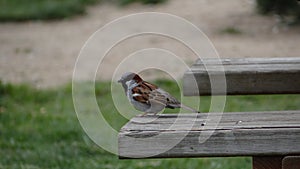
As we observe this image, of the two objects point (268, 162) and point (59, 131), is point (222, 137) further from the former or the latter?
point (59, 131)

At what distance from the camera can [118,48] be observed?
945 centimetres

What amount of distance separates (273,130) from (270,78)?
100 cm

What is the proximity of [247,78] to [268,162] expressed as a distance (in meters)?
0.91

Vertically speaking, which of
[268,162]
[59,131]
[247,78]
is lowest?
[59,131]

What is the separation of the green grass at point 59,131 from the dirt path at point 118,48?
2.45ft

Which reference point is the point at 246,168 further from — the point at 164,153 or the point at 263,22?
the point at 263,22

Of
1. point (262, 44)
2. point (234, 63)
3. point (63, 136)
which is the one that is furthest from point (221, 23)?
point (234, 63)

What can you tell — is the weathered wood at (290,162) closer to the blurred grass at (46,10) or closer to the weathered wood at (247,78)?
the weathered wood at (247,78)

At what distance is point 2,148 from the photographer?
5754 millimetres

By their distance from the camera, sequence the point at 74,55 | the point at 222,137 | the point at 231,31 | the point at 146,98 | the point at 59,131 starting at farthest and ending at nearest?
the point at 231,31
the point at 74,55
the point at 59,131
the point at 146,98
the point at 222,137

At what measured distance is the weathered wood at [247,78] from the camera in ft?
12.2

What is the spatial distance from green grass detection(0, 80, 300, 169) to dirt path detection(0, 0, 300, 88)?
0.75m

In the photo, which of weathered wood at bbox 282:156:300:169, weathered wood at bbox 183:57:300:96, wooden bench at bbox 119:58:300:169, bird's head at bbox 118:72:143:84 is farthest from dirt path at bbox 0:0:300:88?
weathered wood at bbox 282:156:300:169

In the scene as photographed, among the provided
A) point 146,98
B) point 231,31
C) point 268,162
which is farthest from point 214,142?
point 231,31
